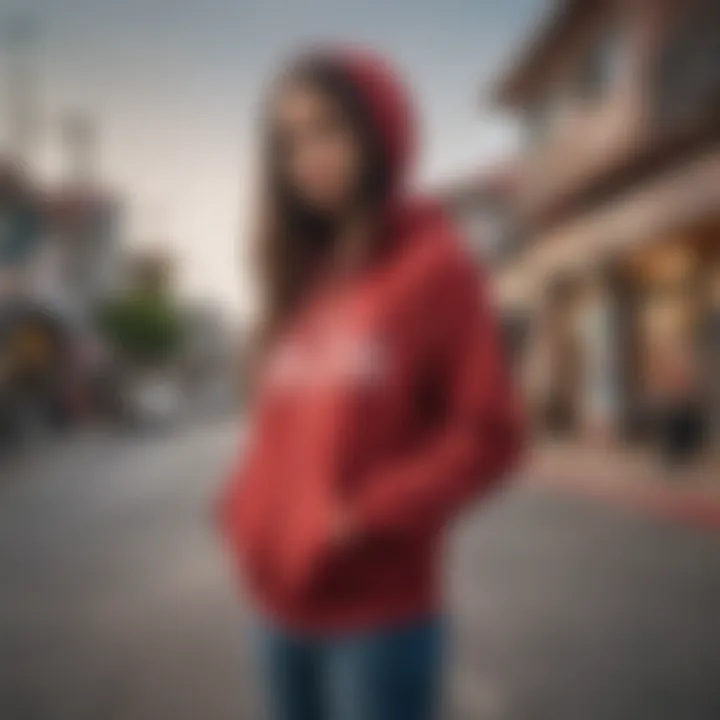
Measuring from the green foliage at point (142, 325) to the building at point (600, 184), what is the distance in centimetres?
35

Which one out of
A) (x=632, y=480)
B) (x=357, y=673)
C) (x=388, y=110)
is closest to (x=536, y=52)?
(x=388, y=110)

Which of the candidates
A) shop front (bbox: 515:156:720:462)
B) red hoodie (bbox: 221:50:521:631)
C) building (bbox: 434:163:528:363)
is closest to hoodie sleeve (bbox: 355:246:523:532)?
red hoodie (bbox: 221:50:521:631)

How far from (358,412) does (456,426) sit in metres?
0.07

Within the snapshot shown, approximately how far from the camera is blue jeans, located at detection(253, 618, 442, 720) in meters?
0.81

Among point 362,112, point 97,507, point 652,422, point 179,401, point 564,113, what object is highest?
point 564,113

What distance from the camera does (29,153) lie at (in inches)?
45.8

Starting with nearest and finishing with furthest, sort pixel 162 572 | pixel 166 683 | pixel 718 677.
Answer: pixel 718 677, pixel 162 572, pixel 166 683

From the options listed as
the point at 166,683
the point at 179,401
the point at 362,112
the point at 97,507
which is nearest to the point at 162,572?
the point at 166,683

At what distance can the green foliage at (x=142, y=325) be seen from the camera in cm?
114

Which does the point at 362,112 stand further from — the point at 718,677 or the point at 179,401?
the point at 718,677

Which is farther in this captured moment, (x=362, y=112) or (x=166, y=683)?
(x=166, y=683)

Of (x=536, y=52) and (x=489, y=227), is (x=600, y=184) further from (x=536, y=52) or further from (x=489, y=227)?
(x=489, y=227)

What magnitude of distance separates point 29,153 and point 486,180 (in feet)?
1.59

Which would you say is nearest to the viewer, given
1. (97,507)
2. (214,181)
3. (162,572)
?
(214,181)
